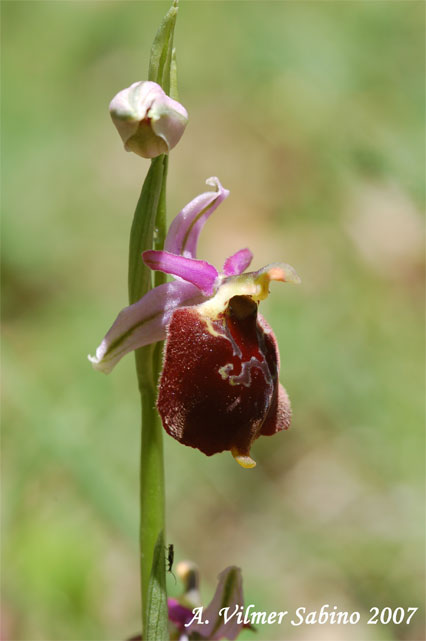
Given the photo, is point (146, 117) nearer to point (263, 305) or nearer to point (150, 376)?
point (150, 376)

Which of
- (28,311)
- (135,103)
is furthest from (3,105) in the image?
(135,103)

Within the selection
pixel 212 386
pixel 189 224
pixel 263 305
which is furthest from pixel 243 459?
pixel 263 305

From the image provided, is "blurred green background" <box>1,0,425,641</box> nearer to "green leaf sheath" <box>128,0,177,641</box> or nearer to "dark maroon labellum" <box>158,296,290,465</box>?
"green leaf sheath" <box>128,0,177,641</box>

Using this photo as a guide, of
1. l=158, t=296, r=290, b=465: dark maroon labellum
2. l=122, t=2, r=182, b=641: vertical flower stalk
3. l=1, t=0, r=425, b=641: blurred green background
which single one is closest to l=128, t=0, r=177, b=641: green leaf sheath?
l=122, t=2, r=182, b=641: vertical flower stalk

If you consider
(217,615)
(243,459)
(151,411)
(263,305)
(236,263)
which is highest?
(263,305)

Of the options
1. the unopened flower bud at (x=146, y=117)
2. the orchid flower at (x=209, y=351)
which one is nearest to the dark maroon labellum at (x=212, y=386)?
the orchid flower at (x=209, y=351)

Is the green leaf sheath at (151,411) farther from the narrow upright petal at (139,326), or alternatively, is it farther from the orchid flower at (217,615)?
the orchid flower at (217,615)
